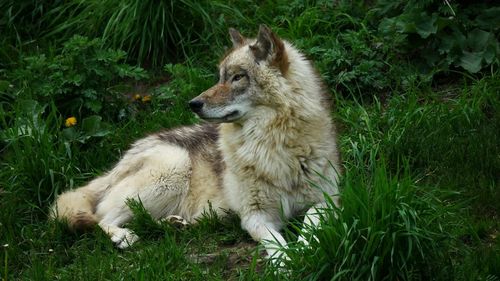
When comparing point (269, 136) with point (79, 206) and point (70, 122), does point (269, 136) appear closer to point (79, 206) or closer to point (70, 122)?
point (79, 206)

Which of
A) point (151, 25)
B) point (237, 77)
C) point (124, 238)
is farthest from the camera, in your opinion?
point (151, 25)

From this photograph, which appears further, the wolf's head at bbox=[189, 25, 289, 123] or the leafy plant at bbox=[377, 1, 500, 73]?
the leafy plant at bbox=[377, 1, 500, 73]

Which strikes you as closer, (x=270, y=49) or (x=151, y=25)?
(x=270, y=49)

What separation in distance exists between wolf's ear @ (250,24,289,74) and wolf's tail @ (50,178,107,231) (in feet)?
5.69

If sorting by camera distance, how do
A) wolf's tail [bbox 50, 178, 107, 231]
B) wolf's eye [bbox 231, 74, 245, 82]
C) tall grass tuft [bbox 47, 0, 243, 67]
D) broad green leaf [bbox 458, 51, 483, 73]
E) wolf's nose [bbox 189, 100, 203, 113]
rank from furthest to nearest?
tall grass tuft [bbox 47, 0, 243, 67], broad green leaf [bbox 458, 51, 483, 73], wolf's tail [bbox 50, 178, 107, 231], wolf's eye [bbox 231, 74, 245, 82], wolf's nose [bbox 189, 100, 203, 113]

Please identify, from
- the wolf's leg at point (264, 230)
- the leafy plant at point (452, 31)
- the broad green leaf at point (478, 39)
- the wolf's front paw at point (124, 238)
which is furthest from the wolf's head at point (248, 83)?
the broad green leaf at point (478, 39)

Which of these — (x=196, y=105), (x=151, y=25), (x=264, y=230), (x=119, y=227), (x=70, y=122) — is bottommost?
(x=119, y=227)

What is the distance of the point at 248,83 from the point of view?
20.1 feet

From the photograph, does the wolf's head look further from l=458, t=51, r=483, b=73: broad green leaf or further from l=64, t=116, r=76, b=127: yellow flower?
l=458, t=51, r=483, b=73: broad green leaf

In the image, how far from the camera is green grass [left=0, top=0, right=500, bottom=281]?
4.95 m

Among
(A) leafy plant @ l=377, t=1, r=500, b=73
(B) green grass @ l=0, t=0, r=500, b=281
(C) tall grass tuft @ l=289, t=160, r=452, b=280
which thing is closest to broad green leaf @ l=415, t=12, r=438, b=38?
(A) leafy plant @ l=377, t=1, r=500, b=73

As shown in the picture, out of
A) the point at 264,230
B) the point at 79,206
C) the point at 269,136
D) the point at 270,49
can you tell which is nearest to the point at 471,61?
the point at 270,49

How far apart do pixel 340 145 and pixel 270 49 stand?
1197 millimetres

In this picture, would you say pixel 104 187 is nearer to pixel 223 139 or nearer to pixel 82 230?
pixel 82 230
